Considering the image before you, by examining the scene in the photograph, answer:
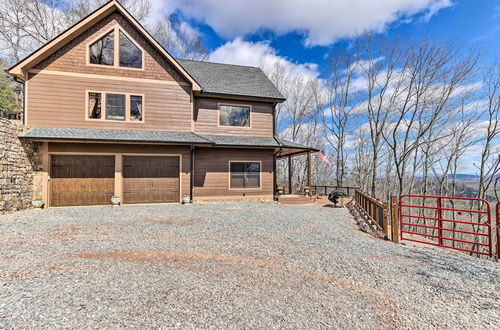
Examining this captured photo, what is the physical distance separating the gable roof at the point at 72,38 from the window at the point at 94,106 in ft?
7.58

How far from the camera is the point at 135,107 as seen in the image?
450 inches

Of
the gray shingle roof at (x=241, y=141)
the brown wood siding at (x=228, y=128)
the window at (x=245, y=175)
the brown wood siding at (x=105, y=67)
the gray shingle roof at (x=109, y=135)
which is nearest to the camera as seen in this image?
the gray shingle roof at (x=109, y=135)

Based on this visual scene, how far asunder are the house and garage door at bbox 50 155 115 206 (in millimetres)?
39

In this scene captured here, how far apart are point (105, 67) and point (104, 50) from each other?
0.89 m

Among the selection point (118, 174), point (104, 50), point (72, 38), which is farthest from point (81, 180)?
point (72, 38)

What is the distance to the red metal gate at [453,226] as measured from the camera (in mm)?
5482

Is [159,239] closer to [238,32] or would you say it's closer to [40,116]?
[40,116]

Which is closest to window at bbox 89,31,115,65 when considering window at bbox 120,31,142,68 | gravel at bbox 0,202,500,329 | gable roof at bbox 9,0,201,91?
window at bbox 120,31,142,68

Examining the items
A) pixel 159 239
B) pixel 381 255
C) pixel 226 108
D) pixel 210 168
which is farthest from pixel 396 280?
pixel 226 108

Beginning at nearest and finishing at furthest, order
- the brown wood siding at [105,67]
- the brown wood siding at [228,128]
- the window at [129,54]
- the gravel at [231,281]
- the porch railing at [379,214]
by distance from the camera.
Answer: the gravel at [231,281] → the porch railing at [379,214] → the brown wood siding at [105,67] → the window at [129,54] → the brown wood siding at [228,128]

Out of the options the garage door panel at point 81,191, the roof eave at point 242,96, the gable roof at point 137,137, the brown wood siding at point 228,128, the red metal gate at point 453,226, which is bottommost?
the red metal gate at point 453,226

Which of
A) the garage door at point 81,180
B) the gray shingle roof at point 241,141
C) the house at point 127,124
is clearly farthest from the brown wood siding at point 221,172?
the garage door at point 81,180

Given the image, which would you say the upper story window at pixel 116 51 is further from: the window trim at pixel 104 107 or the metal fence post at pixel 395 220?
the metal fence post at pixel 395 220

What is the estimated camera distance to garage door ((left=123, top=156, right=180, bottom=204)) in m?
11.1
